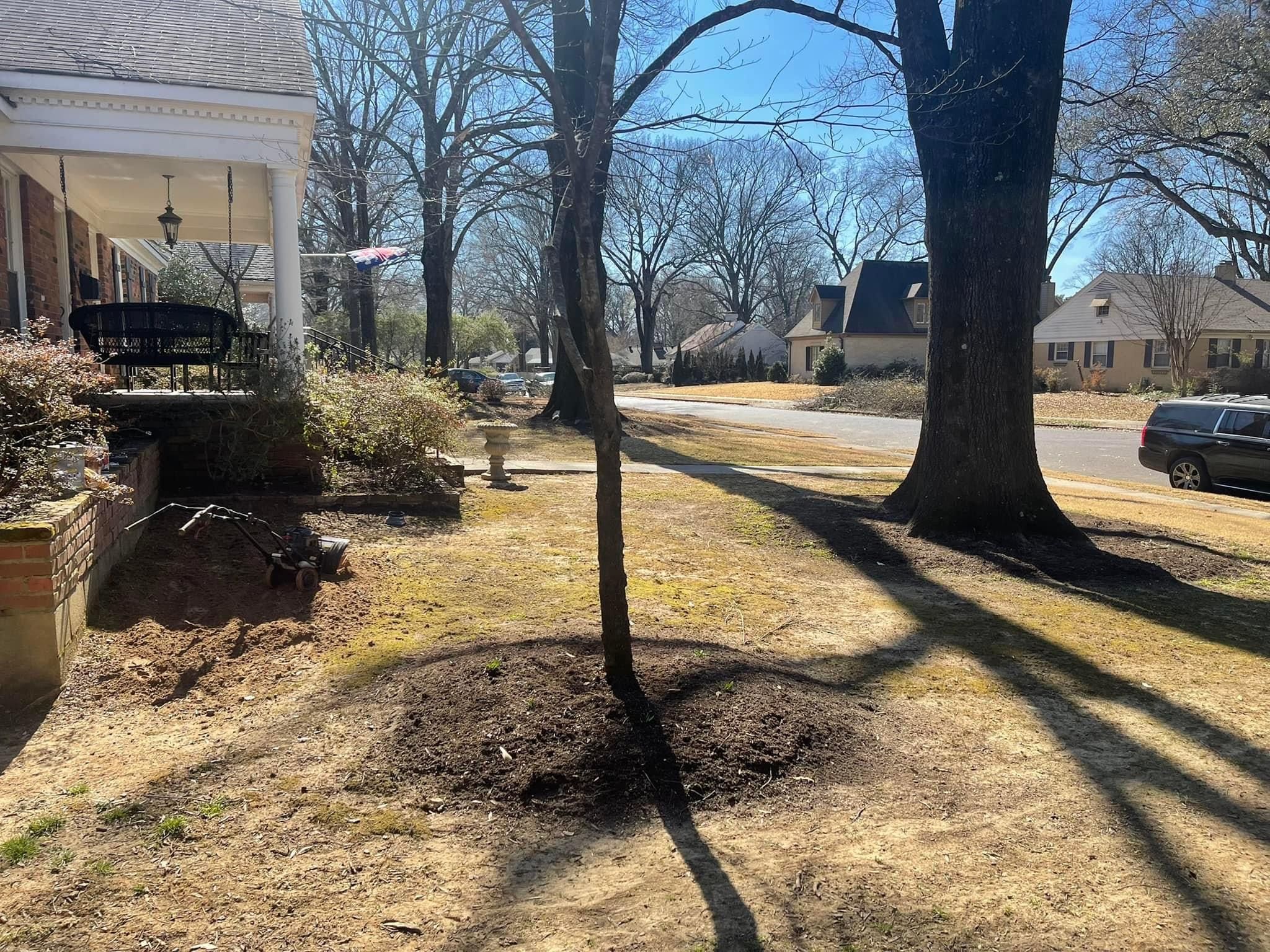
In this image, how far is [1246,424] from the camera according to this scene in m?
13.5

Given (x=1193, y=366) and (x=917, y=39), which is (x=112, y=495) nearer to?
(x=917, y=39)

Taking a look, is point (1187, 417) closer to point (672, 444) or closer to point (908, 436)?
point (672, 444)

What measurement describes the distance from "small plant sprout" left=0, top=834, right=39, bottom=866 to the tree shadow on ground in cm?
359

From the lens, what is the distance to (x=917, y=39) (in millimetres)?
8023

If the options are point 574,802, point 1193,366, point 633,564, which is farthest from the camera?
point 1193,366

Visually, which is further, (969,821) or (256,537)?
(256,537)

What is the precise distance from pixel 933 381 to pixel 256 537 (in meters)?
5.86

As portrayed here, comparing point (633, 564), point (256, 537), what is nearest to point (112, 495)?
point (256, 537)

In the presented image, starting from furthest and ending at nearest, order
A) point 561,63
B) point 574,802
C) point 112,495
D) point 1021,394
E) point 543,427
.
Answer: point 543,427 < point 561,63 < point 1021,394 < point 112,495 < point 574,802

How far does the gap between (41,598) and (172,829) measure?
4.81ft

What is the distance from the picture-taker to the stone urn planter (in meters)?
10.2

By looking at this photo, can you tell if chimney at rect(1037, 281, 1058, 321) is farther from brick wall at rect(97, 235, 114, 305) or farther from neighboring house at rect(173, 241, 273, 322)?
brick wall at rect(97, 235, 114, 305)

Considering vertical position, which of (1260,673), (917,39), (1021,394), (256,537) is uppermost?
(917,39)

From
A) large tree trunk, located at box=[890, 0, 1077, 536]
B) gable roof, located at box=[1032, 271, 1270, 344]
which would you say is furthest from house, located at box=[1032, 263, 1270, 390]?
large tree trunk, located at box=[890, 0, 1077, 536]
